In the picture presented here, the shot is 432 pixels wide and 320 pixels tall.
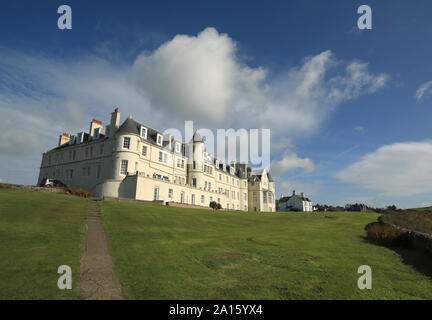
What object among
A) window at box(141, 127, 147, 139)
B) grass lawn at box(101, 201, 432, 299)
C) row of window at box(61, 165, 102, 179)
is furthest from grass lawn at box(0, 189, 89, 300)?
window at box(141, 127, 147, 139)

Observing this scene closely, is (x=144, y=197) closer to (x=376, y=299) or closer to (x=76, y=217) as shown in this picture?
(x=76, y=217)

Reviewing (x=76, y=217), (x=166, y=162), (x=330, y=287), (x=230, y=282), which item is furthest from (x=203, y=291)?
(x=166, y=162)

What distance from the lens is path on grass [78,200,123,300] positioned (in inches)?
275

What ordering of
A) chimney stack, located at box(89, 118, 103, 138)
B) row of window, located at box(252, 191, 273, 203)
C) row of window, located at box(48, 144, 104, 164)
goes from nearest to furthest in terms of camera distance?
row of window, located at box(48, 144, 104, 164) < chimney stack, located at box(89, 118, 103, 138) < row of window, located at box(252, 191, 273, 203)

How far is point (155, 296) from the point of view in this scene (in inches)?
271

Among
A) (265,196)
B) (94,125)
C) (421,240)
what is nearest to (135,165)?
(94,125)

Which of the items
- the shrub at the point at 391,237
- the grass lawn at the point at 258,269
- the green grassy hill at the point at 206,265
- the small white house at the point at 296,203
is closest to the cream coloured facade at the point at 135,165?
the green grassy hill at the point at 206,265

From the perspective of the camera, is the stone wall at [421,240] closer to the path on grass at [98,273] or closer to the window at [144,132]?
the path on grass at [98,273]

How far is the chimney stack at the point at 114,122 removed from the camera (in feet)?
147

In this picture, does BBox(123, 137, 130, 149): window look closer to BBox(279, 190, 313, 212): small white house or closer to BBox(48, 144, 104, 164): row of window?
BBox(48, 144, 104, 164): row of window

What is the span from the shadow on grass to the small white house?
80637 millimetres

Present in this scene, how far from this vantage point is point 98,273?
8.66 metres

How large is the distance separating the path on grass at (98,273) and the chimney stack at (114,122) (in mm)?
33590
